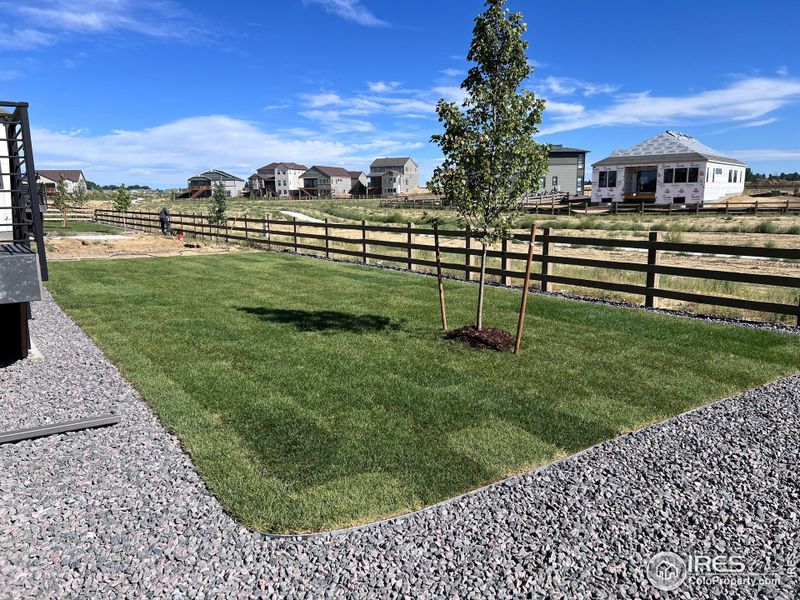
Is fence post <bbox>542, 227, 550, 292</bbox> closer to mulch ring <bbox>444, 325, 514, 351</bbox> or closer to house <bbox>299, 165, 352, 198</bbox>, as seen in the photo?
mulch ring <bbox>444, 325, 514, 351</bbox>

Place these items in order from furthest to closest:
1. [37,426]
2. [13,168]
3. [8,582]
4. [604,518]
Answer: [13,168], [37,426], [604,518], [8,582]

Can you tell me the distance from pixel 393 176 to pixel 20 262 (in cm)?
9632

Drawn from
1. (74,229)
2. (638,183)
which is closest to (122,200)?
(74,229)

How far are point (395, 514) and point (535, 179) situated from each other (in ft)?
16.9

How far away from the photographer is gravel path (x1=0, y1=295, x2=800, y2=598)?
10.0ft

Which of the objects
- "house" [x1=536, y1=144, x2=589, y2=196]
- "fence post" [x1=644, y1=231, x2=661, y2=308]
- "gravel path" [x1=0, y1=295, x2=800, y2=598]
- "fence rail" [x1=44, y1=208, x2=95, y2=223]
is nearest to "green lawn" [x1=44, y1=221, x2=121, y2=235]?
"fence rail" [x1=44, y1=208, x2=95, y2=223]

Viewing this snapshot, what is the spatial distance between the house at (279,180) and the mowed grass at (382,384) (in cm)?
9597

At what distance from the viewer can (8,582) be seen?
3051mm

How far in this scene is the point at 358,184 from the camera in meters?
106

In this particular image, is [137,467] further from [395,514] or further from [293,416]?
[395,514]

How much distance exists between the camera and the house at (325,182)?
101750 millimetres

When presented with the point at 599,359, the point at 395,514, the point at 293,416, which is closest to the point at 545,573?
the point at 395,514
